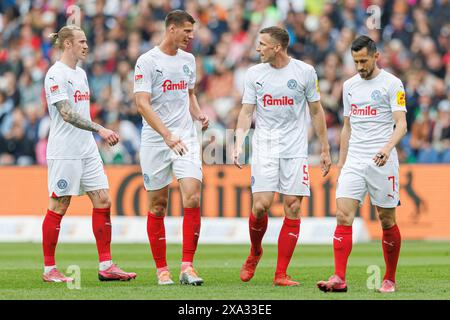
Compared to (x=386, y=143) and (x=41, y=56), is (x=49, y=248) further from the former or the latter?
(x=41, y=56)

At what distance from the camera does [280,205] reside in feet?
66.8

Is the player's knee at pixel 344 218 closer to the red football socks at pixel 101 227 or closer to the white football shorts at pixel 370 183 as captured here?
the white football shorts at pixel 370 183

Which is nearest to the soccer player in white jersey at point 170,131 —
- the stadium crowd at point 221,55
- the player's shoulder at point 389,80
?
the player's shoulder at point 389,80

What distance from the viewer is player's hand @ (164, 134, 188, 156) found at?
1112cm

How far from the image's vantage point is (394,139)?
1047cm

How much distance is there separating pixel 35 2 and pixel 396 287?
1700 cm

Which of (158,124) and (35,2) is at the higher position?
(35,2)

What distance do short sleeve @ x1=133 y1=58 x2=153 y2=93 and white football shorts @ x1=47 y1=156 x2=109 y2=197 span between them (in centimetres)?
119

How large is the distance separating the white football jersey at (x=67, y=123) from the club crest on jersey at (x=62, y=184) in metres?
0.26

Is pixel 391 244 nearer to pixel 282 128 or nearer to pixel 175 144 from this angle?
pixel 282 128

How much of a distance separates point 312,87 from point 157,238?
2194 millimetres

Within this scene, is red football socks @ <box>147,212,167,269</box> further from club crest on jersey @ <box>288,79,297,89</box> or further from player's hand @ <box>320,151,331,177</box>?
club crest on jersey @ <box>288,79,297,89</box>

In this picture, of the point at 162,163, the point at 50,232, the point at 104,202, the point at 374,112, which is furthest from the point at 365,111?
the point at 50,232
